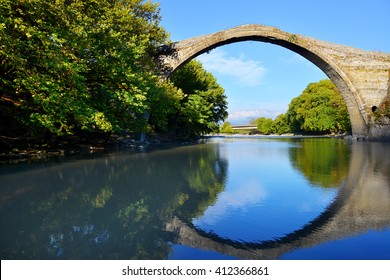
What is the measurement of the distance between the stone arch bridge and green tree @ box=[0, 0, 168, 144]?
13.2 meters

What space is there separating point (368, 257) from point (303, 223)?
4.67 ft

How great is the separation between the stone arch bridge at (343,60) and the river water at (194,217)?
24.4 m

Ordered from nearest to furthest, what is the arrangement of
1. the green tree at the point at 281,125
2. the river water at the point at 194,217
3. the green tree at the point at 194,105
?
the river water at the point at 194,217 < the green tree at the point at 194,105 < the green tree at the point at 281,125

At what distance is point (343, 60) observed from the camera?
32844mm

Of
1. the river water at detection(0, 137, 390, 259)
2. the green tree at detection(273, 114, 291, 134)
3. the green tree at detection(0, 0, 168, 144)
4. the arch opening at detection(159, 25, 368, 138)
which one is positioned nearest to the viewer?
the river water at detection(0, 137, 390, 259)

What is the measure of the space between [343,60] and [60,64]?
98.1ft

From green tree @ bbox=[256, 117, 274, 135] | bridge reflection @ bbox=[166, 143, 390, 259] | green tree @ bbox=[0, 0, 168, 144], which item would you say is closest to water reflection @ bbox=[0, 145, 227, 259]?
bridge reflection @ bbox=[166, 143, 390, 259]

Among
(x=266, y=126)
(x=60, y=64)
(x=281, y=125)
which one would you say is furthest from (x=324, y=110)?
(x=266, y=126)

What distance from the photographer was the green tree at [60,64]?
1179cm

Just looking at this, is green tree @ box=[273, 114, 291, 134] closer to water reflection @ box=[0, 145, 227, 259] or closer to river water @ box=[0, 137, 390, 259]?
river water @ box=[0, 137, 390, 259]

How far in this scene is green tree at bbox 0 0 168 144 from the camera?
11789mm

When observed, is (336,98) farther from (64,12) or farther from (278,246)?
Answer: (278,246)

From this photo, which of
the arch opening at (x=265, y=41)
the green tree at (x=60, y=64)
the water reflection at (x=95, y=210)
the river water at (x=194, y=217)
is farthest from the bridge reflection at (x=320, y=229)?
the arch opening at (x=265, y=41)

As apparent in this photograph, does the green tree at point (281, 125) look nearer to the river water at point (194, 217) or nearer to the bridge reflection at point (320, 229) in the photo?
the river water at point (194, 217)
